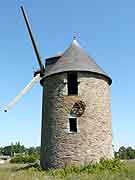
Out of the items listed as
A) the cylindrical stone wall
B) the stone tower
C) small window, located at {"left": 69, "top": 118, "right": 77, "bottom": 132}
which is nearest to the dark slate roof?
the stone tower

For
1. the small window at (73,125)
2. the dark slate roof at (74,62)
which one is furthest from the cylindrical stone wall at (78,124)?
the small window at (73,125)

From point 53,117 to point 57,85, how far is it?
1.82 metres

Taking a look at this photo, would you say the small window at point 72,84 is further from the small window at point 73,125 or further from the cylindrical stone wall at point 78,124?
the small window at point 73,125

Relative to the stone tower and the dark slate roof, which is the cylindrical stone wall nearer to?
the stone tower

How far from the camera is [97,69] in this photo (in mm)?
18688

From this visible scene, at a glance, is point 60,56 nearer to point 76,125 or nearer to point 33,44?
point 33,44

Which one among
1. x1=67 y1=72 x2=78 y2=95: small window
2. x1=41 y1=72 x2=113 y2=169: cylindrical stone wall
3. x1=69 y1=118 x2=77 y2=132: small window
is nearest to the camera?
x1=41 y1=72 x2=113 y2=169: cylindrical stone wall

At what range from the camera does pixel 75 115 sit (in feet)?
57.3

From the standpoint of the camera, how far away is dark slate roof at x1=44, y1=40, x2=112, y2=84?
18.2 meters

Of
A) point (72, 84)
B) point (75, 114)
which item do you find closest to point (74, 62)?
point (72, 84)

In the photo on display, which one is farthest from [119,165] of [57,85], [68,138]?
[57,85]

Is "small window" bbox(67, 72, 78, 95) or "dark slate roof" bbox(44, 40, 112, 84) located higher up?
"dark slate roof" bbox(44, 40, 112, 84)

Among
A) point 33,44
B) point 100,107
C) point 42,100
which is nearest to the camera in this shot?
point 100,107

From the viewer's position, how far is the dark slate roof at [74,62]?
59.8ft
